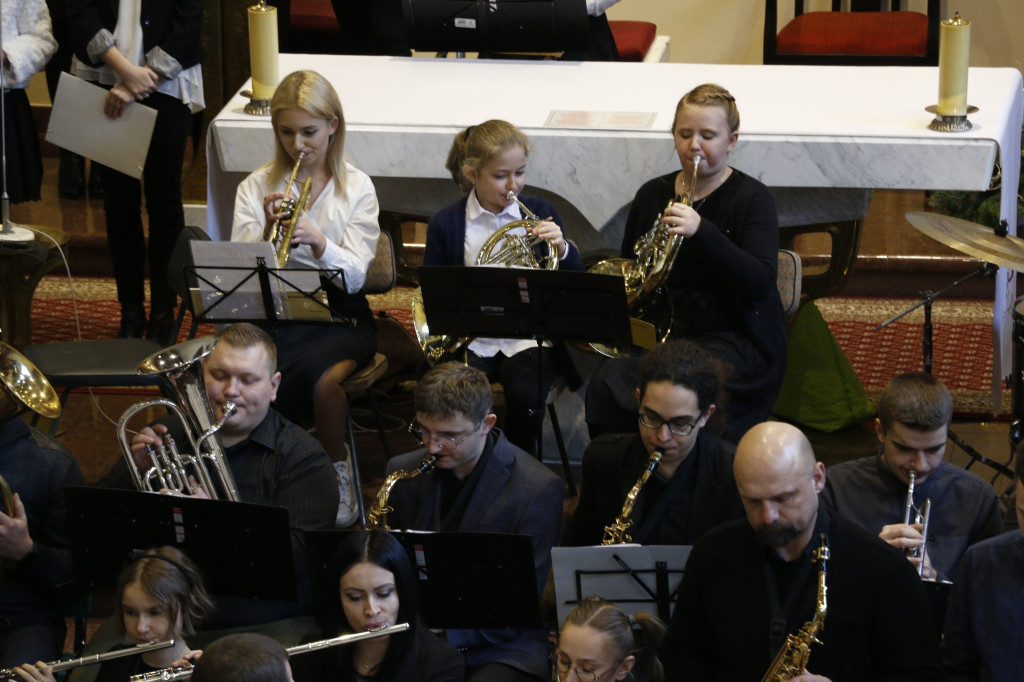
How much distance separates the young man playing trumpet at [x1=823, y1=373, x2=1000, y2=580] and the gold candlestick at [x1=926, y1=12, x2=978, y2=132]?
1.58 metres

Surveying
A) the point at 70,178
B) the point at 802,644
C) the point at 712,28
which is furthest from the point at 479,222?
the point at 712,28

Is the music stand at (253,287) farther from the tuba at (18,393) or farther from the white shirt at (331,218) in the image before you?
the tuba at (18,393)

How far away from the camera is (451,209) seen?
4.31m

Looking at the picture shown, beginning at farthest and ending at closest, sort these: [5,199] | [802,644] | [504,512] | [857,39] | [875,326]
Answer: [857,39] < [875,326] < [5,199] < [504,512] < [802,644]

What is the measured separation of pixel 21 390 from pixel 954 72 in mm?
3099

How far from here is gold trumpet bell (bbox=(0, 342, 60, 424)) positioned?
3.29 metres

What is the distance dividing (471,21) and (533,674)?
278 cm

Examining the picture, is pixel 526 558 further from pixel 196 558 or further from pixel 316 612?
pixel 196 558

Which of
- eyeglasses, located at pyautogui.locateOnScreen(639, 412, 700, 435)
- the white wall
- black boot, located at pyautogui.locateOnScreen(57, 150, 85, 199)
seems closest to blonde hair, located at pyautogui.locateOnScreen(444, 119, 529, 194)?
eyeglasses, located at pyautogui.locateOnScreen(639, 412, 700, 435)

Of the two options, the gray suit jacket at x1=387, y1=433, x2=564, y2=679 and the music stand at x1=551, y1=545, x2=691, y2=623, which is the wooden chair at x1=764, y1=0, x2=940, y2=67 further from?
the music stand at x1=551, y1=545, x2=691, y2=623

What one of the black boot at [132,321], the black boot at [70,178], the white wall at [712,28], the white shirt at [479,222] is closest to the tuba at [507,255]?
the white shirt at [479,222]

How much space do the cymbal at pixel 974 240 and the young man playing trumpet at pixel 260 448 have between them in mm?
1828

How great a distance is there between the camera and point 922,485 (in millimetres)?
3262

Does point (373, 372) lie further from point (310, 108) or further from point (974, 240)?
point (974, 240)
